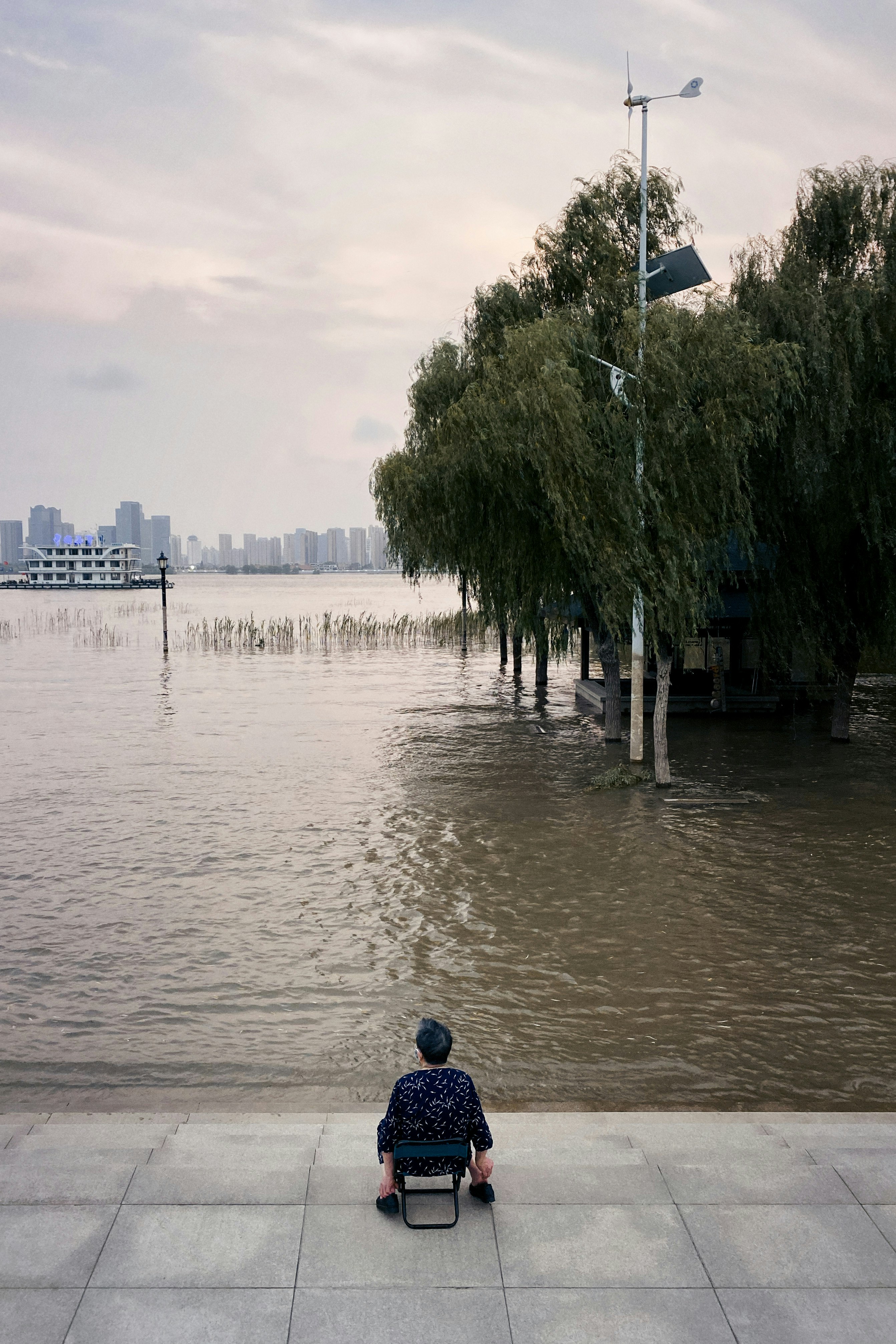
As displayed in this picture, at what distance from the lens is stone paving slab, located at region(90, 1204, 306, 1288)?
491 cm

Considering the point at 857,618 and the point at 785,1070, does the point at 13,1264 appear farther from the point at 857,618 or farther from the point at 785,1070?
the point at 857,618

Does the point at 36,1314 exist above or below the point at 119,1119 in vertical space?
above

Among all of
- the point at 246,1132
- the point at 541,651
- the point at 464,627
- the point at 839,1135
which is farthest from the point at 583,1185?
the point at 464,627

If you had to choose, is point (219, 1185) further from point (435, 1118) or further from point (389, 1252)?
point (435, 1118)

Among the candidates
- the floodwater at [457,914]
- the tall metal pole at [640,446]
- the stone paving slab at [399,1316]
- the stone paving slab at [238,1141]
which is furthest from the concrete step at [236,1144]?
the tall metal pole at [640,446]

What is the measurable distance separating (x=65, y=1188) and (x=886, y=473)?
56.6 feet

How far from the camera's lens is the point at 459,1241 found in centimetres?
532

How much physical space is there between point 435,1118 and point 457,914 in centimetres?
661

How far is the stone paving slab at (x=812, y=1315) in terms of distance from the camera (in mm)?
4547

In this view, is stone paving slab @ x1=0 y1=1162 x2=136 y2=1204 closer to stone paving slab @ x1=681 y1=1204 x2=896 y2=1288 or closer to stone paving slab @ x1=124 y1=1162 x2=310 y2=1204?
stone paving slab @ x1=124 y1=1162 x2=310 y2=1204

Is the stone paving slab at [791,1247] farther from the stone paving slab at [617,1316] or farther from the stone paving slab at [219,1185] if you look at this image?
the stone paving slab at [219,1185]

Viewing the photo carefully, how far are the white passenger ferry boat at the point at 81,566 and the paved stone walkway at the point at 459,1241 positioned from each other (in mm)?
192007

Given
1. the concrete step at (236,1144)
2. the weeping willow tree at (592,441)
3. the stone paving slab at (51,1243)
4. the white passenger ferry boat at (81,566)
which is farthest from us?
the white passenger ferry boat at (81,566)

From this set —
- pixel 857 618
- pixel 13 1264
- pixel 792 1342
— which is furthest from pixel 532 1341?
pixel 857 618
